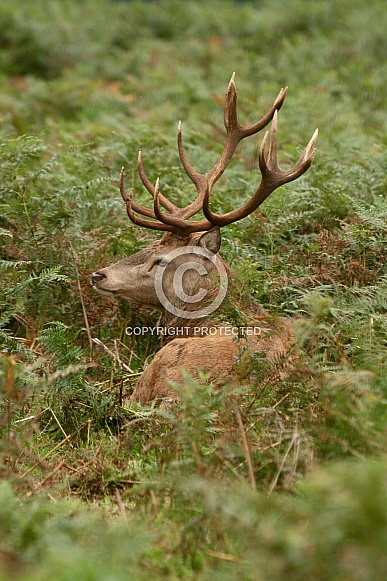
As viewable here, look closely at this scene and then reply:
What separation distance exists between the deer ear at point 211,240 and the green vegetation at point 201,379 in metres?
0.36

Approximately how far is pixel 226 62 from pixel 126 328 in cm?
903

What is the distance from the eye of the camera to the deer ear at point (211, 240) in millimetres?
6422

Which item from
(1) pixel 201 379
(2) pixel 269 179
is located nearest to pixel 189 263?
(2) pixel 269 179

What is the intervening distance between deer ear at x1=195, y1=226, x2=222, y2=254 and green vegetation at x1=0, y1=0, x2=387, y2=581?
0.36m

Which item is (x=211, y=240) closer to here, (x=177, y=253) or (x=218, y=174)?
(x=177, y=253)

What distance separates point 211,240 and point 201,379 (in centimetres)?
193

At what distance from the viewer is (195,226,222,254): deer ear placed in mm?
6422

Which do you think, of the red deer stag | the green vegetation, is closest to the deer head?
the red deer stag

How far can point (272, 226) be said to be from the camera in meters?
7.15

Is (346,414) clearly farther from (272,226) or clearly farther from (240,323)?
(272,226)

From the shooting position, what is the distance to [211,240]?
6469 millimetres

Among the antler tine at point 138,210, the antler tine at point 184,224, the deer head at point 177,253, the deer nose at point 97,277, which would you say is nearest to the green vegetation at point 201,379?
the deer nose at point 97,277

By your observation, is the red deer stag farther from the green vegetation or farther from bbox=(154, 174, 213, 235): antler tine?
the green vegetation

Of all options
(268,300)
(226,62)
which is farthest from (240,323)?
(226,62)
